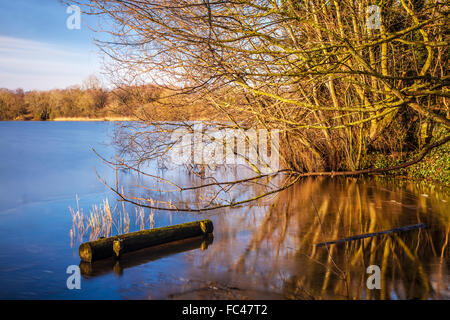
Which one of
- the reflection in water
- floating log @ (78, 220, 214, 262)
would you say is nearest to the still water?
the reflection in water

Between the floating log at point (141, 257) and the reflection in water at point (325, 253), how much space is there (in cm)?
42

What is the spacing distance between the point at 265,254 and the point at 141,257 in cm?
256

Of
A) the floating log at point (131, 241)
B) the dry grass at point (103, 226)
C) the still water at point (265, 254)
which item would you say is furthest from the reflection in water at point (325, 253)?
the dry grass at point (103, 226)

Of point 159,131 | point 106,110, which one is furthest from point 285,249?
point 106,110

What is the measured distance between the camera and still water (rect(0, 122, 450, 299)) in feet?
21.6

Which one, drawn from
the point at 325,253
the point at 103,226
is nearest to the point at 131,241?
the point at 103,226

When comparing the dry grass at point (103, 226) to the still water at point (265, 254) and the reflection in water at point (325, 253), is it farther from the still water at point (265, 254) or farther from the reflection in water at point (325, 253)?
the reflection in water at point (325, 253)

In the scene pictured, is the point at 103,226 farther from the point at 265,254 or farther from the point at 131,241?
the point at 265,254

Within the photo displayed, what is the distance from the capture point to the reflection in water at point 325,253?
6.43m

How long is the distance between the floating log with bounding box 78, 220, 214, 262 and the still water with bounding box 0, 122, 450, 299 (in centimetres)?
19

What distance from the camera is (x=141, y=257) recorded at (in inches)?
317

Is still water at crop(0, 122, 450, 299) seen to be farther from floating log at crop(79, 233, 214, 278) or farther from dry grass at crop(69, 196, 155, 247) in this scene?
dry grass at crop(69, 196, 155, 247)

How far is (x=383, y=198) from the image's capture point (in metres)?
14.1

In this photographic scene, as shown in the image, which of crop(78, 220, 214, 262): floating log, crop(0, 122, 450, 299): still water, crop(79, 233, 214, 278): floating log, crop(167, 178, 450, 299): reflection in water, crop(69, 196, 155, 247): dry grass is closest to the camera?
crop(167, 178, 450, 299): reflection in water
